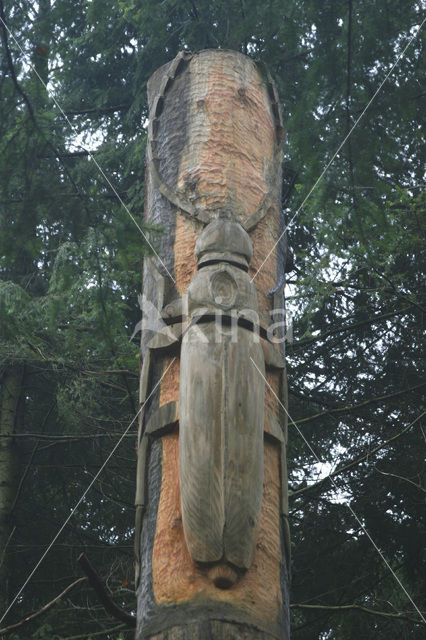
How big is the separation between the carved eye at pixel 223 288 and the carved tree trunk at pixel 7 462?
4473 mm

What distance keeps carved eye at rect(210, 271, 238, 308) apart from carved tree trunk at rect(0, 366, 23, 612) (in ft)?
14.7

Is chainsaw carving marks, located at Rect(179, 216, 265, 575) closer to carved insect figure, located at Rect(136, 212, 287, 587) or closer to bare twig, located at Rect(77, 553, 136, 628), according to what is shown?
carved insect figure, located at Rect(136, 212, 287, 587)

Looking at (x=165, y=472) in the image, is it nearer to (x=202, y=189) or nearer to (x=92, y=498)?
(x=202, y=189)

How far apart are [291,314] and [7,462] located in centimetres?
342

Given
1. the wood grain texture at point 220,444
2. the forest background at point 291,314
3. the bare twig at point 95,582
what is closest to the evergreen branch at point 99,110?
the forest background at point 291,314

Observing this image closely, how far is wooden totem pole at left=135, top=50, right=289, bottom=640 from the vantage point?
154 inches

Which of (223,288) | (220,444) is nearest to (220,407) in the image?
(220,444)

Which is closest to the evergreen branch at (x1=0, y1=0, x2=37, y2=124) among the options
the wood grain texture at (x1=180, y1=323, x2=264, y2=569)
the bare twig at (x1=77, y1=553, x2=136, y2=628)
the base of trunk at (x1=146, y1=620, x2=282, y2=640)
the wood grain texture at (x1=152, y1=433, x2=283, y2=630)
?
the wood grain texture at (x1=180, y1=323, x2=264, y2=569)

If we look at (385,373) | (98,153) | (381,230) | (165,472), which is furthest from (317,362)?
(165,472)

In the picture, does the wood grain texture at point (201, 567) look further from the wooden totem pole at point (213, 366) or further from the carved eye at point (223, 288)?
the carved eye at point (223, 288)

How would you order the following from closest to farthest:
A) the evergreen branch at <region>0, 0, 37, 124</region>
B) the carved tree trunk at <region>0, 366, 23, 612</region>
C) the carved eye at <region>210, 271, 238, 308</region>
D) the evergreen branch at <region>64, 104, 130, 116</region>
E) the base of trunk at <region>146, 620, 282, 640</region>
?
1. the base of trunk at <region>146, 620, 282, 640</region>
2. the carved eye at <region>210, 271, 238, 308</region>
3. the evergreen branch at <region>0, 0, 37, 124</region>
4. the carved tree trunk at <region>0, 366, 23, 612</region>
5. the evergreen branch at <region>64, 104, 130, 116</region>

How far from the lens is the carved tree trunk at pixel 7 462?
8.62 meters

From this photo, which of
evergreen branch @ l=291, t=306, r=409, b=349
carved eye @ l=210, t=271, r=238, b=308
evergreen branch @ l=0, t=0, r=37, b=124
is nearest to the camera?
carved eye @ l=210, t=271, r=238, b=308

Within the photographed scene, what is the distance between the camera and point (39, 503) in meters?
9.68
